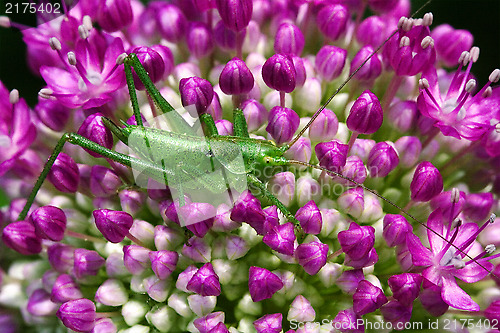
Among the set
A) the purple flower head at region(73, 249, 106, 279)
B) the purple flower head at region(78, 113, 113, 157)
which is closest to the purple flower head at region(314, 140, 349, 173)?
the purple flower head at region(78, 113, 113, 157)

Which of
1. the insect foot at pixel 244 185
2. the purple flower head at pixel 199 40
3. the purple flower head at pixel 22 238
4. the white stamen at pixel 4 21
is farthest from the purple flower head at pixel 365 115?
the white stamen at pixel 4 21

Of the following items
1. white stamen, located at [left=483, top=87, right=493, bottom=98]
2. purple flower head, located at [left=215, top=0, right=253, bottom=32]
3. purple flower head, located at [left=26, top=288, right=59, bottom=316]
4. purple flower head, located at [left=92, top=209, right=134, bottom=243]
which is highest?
purple flower head, located at [left=215, top=0, right=253, bottom=32]

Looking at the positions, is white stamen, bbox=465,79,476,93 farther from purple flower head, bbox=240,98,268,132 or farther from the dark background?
purple flower head, bbox=240,98,268,132

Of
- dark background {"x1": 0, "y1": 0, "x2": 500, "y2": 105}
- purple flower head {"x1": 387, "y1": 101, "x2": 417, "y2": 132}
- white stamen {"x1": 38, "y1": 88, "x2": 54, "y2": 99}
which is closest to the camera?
white stamen {"x1": 38, "y1": 88, "x2": 54, "y2": 99}

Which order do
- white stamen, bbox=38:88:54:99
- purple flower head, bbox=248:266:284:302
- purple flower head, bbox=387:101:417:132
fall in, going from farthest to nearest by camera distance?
purple flower head, bbox=387:101:417:132, white stamen, bbox=38:88:54:99, purple flower head, bbox=248:266:284:302

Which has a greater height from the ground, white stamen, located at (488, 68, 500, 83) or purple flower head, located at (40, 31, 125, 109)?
white stamen, located at (488, 68, 500, 83)

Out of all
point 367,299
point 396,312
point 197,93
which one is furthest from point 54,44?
point 396,312

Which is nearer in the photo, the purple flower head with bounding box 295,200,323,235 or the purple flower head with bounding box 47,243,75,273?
the purple flower head with bounding box 295,200,323,235

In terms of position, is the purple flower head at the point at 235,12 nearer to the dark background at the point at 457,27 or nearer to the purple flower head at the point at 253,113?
the purple flower head at the point at 253,113
